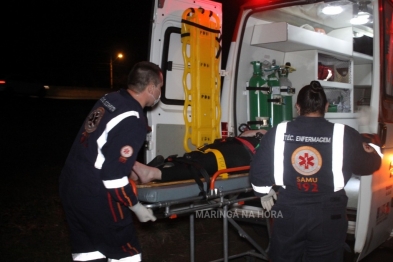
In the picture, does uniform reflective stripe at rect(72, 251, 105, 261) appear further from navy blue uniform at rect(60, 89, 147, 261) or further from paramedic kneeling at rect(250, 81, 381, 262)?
paramedic kneeling at rect(250, 81, 381, 262)

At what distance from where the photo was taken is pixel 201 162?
3475 millimetres

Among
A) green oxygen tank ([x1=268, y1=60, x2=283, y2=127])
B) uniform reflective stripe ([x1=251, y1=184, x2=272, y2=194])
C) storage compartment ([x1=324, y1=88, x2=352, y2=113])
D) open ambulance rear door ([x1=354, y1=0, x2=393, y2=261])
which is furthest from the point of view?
storage compartment ([x1=324, y1=88, x2=352, y2=113])

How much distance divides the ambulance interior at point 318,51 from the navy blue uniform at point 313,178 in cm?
148

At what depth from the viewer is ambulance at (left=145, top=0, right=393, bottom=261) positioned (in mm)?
3684

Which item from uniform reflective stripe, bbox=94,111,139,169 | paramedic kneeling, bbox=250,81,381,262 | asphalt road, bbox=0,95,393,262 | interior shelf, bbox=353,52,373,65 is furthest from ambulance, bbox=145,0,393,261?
uniform reflective stripe, bbox=94,111,139,169

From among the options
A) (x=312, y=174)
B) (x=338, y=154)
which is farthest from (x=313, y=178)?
(x=338, y=154)

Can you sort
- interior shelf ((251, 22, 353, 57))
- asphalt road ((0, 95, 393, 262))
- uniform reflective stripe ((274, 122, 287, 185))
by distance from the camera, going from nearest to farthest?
1. uniform reflective stripe ((274, 122, 287, 185))
2. asphalt road ((0, 95, 393, 262))
3. interior shelf ((251, 22, 353, 57))

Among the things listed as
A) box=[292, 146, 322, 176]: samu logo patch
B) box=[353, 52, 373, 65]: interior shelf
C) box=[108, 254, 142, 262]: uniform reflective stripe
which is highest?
box=[353, 52, 373, 65]: interior shelf

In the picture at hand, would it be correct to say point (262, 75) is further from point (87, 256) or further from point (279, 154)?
point (87, 256)

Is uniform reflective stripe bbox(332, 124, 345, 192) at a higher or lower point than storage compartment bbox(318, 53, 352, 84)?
Answer: lower

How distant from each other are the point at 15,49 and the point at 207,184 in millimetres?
28253

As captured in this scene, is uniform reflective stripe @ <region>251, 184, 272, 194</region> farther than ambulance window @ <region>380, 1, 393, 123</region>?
No

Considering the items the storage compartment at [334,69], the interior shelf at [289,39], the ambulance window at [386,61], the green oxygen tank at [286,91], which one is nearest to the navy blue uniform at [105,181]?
the ambulance window at [386,61]

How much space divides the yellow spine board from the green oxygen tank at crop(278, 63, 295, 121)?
133cm
